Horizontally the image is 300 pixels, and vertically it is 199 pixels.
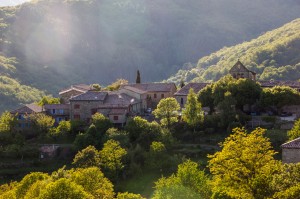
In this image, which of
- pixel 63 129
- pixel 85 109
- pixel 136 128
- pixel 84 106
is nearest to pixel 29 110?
pixel 84 106

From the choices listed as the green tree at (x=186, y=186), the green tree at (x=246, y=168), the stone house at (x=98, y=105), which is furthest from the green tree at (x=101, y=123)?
the green tree at (x=246, y=168)

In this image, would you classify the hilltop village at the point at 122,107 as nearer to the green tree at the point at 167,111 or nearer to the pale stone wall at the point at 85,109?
the pale stone wall at the point at 85,109

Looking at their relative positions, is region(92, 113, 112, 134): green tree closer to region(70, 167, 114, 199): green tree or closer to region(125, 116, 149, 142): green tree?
region(125, 116, 149, 142): green tree

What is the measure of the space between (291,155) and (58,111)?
155 feet

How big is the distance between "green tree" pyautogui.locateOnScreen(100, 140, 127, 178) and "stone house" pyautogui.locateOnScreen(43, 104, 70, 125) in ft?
78.1

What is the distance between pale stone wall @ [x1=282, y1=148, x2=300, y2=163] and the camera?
45.8 metres

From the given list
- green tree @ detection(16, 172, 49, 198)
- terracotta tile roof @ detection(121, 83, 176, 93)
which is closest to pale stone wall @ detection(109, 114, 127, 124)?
terracotta tile roof @ detection(121, 83, 176, 93)

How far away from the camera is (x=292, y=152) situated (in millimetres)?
46156

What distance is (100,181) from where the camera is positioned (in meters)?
45.2

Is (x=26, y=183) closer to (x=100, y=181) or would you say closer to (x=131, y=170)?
(x=100, y=181)

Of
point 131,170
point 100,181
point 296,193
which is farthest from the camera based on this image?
point 131,170

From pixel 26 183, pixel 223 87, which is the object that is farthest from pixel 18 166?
pixel 223 87

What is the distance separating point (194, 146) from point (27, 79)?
131152mm

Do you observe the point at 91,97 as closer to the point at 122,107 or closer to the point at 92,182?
the point at 122,107
